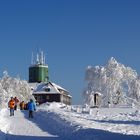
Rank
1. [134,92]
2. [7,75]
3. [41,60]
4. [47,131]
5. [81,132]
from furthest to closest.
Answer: [41,60]
[7,75]
[134,92]
[47,131]
[81,132]

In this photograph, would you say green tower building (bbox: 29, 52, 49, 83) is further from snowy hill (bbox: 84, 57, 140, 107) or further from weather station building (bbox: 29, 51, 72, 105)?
snowy hill (bbox: 84, 57, 140, 107)

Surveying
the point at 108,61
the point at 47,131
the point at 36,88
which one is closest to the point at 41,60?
the point at 36,88

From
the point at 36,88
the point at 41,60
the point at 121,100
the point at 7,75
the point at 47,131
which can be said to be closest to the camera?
the point at 47,131

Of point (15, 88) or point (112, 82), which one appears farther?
point (15, 88)

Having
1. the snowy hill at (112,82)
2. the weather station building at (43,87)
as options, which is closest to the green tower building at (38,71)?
the weather station building at (43,87)

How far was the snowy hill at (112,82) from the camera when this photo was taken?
100625 mm

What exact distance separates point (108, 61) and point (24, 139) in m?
83.7

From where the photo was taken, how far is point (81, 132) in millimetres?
21781

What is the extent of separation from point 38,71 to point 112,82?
172 ft

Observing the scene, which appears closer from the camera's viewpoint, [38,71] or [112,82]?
[112,82]

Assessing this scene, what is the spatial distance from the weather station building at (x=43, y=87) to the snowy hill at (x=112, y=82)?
32580mm

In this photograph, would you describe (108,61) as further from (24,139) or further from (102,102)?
(24,139)

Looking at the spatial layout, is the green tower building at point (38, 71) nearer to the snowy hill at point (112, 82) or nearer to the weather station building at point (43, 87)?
the weather station building at point (43, 87)

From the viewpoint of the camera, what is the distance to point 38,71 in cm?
15125
